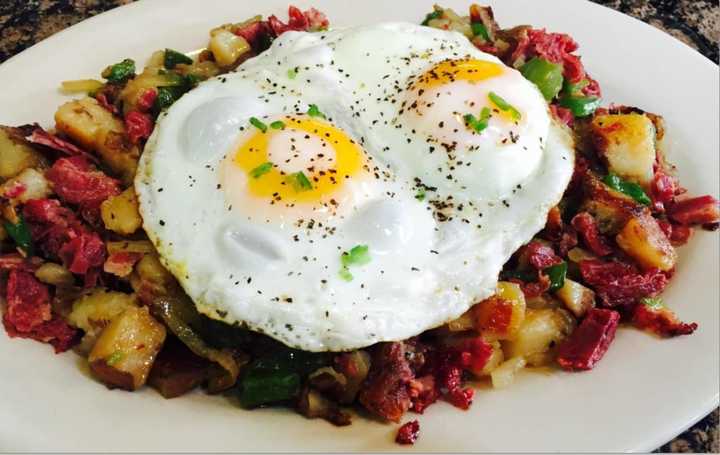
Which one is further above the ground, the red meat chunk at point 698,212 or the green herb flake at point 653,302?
the red meat chunk at point 698,212

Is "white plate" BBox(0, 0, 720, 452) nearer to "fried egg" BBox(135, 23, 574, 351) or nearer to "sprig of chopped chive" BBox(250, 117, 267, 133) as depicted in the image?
"fried egg" BBox(135, 23, 574, 351)

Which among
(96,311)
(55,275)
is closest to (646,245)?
(96,311)

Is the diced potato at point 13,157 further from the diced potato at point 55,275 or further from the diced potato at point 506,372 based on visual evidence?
the diced potato at point 506,372

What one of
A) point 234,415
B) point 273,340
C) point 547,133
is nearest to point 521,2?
point 547,133

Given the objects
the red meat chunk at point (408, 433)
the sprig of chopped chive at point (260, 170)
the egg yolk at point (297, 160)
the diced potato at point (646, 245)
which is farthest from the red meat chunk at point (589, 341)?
the sprig of chopped chive at point (260, 170)

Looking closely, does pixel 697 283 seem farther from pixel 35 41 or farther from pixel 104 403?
pixel 35 41

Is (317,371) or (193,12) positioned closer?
(317,371)
